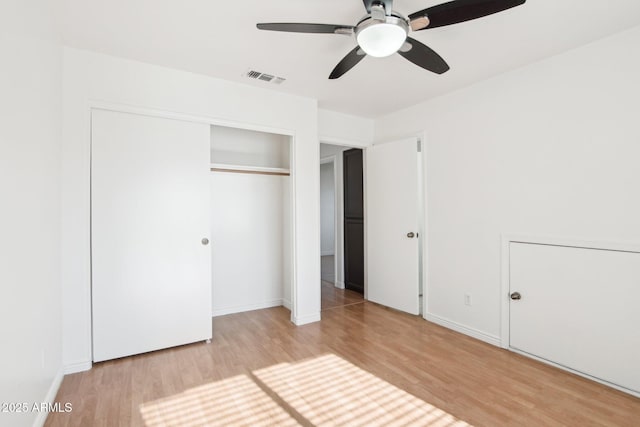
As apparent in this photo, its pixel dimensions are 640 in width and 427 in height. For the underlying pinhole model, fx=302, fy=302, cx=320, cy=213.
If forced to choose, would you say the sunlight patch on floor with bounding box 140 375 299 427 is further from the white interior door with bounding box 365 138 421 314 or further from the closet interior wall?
the white interior door with bounding box 365 138 421 314

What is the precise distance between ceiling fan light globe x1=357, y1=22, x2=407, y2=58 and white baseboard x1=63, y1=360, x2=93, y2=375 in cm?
300

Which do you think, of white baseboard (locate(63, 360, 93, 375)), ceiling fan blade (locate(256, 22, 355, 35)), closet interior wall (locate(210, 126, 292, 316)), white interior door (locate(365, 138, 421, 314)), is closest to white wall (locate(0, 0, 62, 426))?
white baseboard (locate(63, 360, 93, 375))

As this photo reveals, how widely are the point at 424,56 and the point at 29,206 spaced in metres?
2.43

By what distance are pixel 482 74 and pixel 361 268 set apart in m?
2.88

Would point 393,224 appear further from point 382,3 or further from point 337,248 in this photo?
point 382,3

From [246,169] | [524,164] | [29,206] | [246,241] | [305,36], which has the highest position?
[305,36]

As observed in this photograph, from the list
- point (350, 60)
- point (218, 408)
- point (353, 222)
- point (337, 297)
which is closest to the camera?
point (218, 408)

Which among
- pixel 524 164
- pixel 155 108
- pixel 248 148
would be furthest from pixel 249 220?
pixel 524 164

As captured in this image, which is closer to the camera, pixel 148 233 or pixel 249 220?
pixel 148 233

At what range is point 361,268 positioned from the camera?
453 cm

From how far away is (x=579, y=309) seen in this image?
229 centimetres

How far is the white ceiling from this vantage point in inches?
73.4

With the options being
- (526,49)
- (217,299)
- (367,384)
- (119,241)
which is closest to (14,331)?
(119,241)

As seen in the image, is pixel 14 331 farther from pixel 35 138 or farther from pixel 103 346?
pixel 103 346
